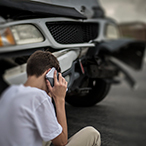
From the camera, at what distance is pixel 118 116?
4.76 ft

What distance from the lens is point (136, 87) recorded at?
132 centimetres

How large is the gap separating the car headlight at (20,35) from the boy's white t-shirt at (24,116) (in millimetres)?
201

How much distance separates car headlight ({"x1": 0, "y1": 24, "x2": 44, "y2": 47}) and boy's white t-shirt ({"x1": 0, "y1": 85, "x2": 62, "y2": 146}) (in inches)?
7.9

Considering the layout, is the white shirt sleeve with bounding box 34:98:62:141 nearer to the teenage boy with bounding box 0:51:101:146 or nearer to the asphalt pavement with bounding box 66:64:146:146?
the teenage boy with bounding box 0:51:101:146

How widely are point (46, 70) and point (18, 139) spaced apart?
337 millimetres

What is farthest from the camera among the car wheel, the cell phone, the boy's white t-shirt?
the car wheel

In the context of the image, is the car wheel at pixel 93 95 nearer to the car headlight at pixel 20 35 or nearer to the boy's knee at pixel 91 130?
the boy's knee at pixel 91 130

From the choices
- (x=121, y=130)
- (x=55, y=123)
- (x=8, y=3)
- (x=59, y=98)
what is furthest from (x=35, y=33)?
(x=121, y=130)

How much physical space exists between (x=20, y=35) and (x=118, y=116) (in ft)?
2.81

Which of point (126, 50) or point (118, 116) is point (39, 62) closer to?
point (126, 50)

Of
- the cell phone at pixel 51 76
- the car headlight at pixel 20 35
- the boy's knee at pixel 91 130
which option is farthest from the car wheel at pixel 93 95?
the car headlight at pixel 20 35

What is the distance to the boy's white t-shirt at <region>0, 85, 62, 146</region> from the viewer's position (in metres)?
0.90

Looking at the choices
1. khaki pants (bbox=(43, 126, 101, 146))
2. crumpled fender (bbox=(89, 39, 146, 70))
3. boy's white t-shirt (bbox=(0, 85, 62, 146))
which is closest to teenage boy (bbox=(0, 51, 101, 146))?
boy's white t-shirt (bbox=(0, 85, 62, 146))

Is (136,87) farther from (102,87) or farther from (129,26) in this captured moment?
(129,26)
